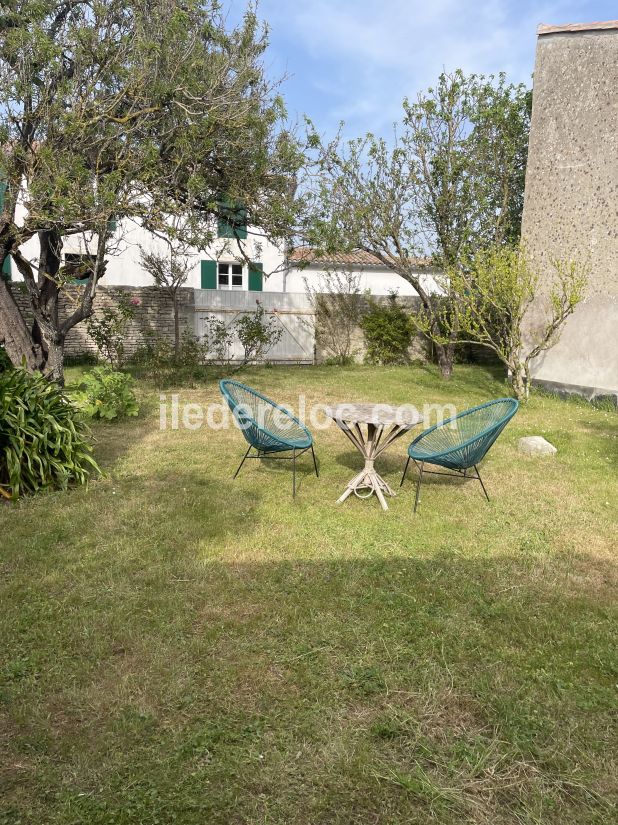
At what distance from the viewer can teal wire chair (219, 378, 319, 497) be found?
489cm

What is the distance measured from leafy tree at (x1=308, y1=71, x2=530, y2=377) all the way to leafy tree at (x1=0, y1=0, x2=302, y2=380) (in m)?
4.36

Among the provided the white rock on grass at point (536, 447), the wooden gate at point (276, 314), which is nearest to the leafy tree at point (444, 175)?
the wooden gate at point (276, 314)

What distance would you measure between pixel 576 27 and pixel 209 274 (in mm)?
12016

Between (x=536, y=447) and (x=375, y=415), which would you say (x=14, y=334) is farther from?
(x=536, y=447)

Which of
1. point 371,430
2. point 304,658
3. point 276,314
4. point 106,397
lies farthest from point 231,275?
point 304,658

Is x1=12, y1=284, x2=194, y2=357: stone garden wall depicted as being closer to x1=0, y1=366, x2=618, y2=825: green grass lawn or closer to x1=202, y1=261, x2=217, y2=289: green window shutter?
x1=202, y1=261, x2=217, y2=289: green window shutter

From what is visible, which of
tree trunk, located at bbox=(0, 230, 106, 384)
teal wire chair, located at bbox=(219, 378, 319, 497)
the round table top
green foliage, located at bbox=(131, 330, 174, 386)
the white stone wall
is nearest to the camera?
the round table top

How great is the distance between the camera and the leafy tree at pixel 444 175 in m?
12.5

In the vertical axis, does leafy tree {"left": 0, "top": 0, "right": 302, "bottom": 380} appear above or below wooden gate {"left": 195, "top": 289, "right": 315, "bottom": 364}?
above

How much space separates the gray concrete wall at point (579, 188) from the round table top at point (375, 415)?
6.04m

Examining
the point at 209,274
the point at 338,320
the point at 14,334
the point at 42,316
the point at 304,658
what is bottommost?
the point at 304,658

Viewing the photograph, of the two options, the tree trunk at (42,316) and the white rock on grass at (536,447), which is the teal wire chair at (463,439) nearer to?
the white rock on grass at (536,447)

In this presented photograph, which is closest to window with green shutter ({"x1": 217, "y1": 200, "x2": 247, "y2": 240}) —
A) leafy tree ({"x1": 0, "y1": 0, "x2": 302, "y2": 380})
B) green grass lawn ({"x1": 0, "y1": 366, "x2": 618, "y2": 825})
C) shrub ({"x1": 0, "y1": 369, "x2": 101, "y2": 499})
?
leafy tree ({"x1": 0, "y1": 0, "x2": 302, "y2": 380})

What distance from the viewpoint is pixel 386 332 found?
15125 mm
